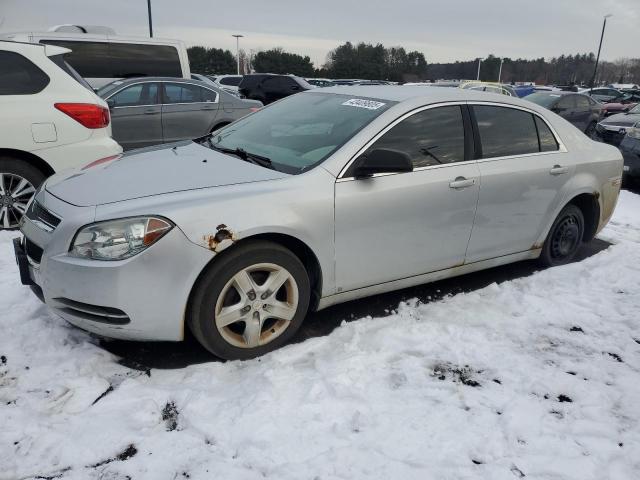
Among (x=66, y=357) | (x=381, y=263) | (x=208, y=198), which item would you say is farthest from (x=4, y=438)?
(x=381, y=263)

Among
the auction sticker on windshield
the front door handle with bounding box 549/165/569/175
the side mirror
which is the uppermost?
the auction sticker on windshield

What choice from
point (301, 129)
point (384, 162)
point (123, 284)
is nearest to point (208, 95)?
point (301, 129)

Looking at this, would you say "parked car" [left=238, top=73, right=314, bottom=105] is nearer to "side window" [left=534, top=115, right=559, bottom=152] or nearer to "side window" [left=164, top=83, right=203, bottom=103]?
"side window" [left=164, top=83, right=203, bottom=103]

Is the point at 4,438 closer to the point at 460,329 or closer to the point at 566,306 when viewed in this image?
the point at 460,329

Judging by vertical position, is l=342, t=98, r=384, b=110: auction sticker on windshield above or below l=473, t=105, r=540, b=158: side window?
above

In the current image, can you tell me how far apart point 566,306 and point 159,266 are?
9.48 feet

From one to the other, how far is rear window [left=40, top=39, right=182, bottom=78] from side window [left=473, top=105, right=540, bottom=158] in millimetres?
8035

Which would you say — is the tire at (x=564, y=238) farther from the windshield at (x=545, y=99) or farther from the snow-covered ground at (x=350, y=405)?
the windshield at (x=545, y=99)

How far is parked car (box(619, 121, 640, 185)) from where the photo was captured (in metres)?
8.52

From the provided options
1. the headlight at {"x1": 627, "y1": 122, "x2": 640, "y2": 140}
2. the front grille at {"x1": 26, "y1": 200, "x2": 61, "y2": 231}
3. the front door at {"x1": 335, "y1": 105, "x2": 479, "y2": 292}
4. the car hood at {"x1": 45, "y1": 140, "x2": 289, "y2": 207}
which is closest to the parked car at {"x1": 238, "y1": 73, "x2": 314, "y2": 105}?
the headlight at {"x1": 627, "y1": 122, "x2": 640, "y2": 140}

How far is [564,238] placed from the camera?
464 cm

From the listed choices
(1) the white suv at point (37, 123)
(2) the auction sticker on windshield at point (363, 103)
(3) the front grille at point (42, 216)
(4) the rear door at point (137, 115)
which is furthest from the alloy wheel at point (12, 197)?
(4) the rear door at point (137, 115)

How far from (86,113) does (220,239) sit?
9.53 feet

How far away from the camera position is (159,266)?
8.54 feet
